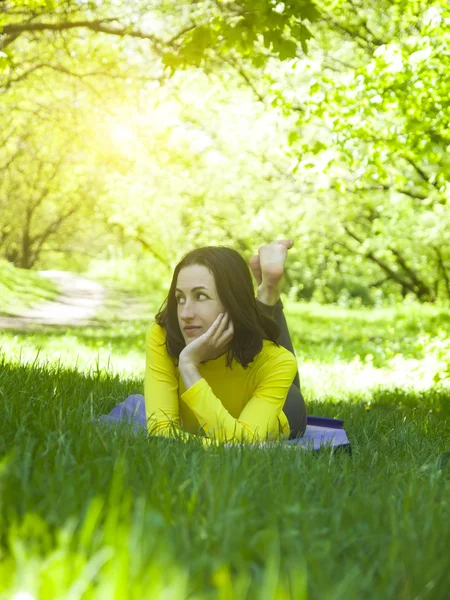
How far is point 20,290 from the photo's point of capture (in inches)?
843

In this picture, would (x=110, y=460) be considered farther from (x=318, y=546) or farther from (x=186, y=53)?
(x=186, y=53)

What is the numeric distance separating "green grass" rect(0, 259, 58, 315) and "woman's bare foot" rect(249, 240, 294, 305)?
1291cm

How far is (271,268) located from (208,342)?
1146mm

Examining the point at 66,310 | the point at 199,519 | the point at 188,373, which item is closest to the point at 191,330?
the point at 188,373

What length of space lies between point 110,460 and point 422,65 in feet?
21.5

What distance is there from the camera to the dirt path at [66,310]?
15.7 metres

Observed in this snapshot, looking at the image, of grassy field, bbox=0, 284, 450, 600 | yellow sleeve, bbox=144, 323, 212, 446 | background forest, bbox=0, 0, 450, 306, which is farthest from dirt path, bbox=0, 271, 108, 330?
grassy field, bbox=0, 284, 450, 600

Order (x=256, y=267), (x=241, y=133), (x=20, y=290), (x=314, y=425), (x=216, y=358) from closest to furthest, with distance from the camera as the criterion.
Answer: (x=216, y=358), (x=314, y=425), (x=256, y=267), (x=20, y=290), (x=241, y=133)

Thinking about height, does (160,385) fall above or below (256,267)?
below

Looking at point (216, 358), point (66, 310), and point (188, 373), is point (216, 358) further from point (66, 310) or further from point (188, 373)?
point (66, 310)

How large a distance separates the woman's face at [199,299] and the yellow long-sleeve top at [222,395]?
0.81ft

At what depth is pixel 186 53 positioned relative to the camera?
619 cm

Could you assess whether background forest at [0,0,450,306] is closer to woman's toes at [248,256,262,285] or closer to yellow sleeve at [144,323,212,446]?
woman's toes at [248,256,262,285]

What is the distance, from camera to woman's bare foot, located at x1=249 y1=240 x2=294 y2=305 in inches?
172
